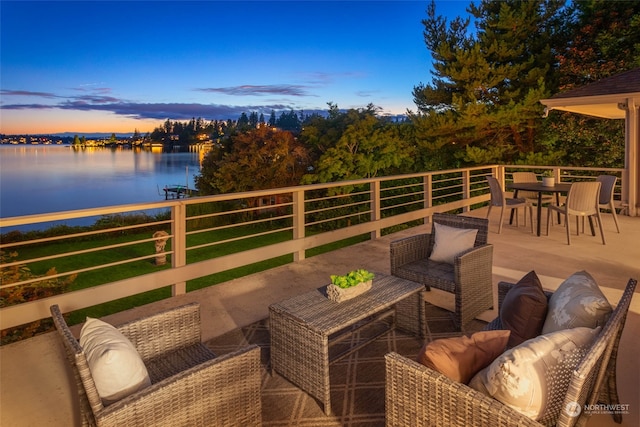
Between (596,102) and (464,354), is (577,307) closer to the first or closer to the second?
(464,354)

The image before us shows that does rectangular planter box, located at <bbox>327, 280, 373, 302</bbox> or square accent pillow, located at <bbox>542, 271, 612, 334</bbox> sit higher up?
square accent pillow, located at <bbox>542, 271, 612, 334</bbox>

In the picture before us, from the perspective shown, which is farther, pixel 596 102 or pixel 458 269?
pixel 596 102

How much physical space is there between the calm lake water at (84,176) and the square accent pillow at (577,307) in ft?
61.4

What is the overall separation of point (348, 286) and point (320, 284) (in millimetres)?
1746

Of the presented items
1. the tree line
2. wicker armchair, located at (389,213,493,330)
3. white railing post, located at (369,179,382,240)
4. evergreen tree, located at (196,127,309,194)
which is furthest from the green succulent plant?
evergreen tree, located at (196,127,309,194)

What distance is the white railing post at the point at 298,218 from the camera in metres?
5.00

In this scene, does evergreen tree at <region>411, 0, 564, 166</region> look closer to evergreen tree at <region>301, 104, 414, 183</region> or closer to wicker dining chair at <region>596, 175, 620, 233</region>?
evergreen tree at <region>301, 104, 414, 183</region>

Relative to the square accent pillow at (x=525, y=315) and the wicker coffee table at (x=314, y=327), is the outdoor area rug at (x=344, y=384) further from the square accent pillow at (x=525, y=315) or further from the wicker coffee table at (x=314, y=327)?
the square accent pillow at (x=525, y=315)

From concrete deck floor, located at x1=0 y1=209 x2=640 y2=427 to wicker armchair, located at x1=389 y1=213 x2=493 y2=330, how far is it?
0.86ft

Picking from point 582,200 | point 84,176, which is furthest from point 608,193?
point 84,176

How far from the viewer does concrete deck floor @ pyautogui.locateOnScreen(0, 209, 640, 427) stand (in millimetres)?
2281

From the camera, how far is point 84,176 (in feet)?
93.0

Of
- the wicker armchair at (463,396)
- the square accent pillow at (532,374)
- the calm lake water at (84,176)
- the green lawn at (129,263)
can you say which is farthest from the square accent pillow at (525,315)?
the calm lake water at (84,176)

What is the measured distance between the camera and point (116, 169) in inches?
1196
